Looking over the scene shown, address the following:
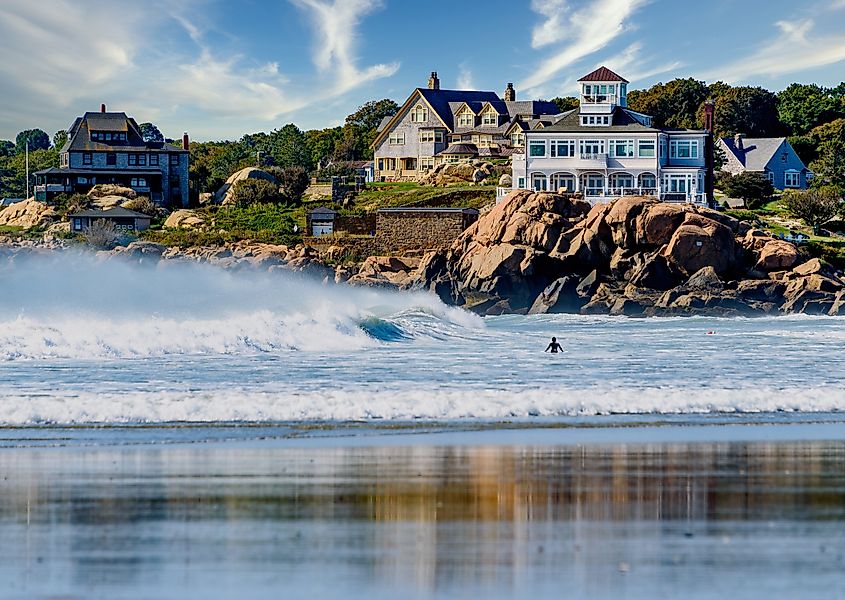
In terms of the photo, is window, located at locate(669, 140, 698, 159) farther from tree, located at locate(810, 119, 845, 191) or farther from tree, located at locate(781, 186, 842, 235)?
tree, located at locate(810, 119, 845, 191)

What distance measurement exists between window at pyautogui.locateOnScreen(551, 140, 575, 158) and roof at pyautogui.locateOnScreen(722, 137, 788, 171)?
22904 mm

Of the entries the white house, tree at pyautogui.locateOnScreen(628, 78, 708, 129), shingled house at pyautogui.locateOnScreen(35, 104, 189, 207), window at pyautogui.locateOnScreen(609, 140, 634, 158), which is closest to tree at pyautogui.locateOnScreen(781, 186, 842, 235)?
the white house

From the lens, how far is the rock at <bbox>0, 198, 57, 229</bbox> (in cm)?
8869

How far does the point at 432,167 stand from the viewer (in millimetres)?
96188

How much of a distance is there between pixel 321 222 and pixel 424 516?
6924 cm

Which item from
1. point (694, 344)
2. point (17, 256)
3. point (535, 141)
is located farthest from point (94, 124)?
point (694, 344)

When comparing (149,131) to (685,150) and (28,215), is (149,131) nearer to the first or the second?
(28,215)

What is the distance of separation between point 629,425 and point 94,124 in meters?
83.7

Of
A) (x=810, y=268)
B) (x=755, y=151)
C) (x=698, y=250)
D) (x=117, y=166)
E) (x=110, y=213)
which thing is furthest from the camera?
(x=117, y=166)

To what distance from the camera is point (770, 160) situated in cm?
9150

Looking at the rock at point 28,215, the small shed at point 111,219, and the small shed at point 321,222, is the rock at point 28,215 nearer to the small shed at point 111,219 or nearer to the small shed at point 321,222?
the small shed at point 111,219

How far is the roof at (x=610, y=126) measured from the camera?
Result: 243ft

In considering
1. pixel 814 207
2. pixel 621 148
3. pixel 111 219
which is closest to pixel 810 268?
pixel 814 207

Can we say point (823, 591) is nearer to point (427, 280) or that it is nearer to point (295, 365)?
point (295, 365)
